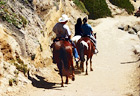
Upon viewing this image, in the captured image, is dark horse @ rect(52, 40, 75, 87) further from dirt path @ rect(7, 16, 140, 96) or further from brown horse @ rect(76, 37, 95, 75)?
brown horse @ rect(76, 37, 95, 75)

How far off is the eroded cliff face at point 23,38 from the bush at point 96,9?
17.3 meters

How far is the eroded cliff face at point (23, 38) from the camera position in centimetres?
1147

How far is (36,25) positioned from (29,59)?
8.57 feet

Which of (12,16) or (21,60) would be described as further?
(12,16)

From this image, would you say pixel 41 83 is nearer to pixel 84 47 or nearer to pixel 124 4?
pixel 84 47

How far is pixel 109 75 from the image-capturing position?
15.2 meters

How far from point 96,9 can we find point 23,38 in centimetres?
2343

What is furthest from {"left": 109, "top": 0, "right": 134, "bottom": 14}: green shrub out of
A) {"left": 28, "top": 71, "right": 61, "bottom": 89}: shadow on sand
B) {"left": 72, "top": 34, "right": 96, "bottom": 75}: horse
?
{"left": 28, "top": 71, "right": 61, "bottom": 89}: shadow on sand

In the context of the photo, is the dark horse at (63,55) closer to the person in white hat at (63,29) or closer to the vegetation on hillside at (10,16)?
the person in white hat at (63,29)

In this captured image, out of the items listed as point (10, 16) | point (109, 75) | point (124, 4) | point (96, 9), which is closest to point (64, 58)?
point (10, 16)

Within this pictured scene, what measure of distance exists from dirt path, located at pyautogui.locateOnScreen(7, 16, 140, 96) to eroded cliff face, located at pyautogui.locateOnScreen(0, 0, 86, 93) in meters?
1.02

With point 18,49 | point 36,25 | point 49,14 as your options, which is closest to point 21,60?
point 18,49

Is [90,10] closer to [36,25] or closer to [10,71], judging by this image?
[36,25]

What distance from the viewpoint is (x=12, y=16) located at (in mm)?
13266
